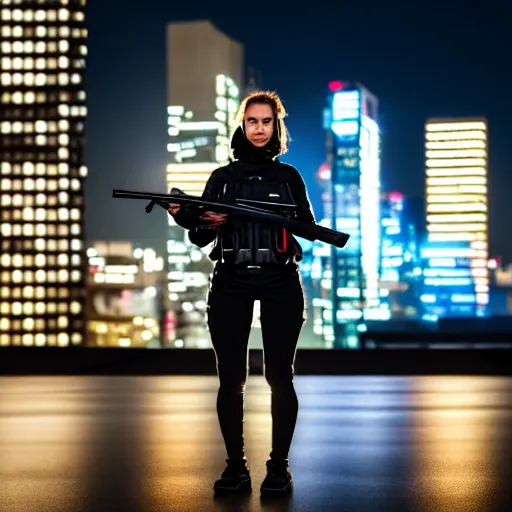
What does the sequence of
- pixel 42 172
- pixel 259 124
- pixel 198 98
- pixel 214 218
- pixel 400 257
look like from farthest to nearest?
pixel 400 257
pixel 198 98
pixel 42 172
pixel 259 124
pixel 214 218

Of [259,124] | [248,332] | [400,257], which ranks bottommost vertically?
[400,257]

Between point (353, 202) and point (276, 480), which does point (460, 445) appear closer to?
point (276, 480)

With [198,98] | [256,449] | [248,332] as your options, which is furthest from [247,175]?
[198,98]

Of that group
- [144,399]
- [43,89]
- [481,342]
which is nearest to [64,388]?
[144,399]

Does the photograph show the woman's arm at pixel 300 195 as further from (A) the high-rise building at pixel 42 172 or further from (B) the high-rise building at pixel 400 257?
(B) the high-rise building at pixel 400 257

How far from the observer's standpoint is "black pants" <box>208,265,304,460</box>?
2658 millimetres

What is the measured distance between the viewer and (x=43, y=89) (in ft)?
344

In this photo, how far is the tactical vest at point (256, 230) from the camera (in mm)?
2645

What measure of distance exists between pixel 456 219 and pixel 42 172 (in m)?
80.2

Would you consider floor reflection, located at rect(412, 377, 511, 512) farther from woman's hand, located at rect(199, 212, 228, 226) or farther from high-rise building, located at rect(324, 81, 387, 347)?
high-rise building, located at rect(324, 81, 387, 347)

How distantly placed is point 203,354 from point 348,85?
11871 cm

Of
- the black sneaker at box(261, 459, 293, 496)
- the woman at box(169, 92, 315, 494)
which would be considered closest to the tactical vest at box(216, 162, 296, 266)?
the woman at box(169, 92, 315, 494)

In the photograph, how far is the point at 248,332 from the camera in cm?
266

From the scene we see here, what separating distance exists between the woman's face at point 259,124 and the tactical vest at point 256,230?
0.08m
